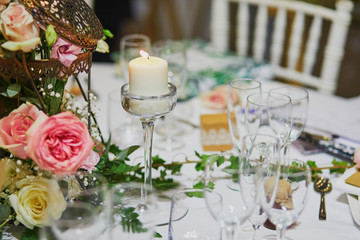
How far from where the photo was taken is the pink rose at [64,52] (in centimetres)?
86

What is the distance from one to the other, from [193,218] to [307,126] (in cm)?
75

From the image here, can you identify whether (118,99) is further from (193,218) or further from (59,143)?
(193,218)

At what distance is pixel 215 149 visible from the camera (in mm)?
1278

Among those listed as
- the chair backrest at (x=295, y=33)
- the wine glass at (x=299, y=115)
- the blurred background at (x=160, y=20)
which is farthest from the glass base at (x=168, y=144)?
the blurred background at (x=160, y=20)

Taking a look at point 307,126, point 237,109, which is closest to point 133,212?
point 237,109

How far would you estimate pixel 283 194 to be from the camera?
0.81 metres

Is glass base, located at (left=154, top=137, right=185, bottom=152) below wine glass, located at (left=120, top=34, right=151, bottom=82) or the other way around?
Answer: below

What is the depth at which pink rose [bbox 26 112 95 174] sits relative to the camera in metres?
0.78

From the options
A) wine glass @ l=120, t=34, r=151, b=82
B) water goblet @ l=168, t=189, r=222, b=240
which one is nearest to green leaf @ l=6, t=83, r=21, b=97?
water goblet @ l=168, t=189, r=222, b=240

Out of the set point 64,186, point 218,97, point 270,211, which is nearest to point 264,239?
point 270,211

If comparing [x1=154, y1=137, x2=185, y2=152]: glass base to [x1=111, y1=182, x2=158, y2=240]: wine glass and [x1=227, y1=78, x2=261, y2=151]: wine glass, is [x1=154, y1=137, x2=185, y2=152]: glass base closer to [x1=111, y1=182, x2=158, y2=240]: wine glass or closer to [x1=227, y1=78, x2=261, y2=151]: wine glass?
[x1=227, y1=78, x2=261, y2=151]: wine glass

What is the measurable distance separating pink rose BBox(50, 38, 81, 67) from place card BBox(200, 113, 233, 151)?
52 cm

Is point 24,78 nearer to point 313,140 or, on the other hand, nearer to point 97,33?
point 97,33

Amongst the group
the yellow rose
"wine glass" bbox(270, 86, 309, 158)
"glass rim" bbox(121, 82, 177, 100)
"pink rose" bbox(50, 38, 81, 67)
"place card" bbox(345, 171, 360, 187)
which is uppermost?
"pink rose" bbox(50, 38, 81, 67)
